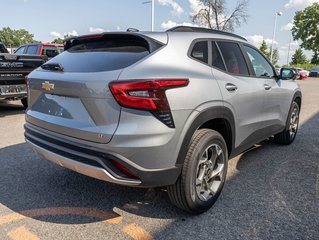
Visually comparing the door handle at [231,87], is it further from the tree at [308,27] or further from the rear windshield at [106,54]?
the tree at [308,27]

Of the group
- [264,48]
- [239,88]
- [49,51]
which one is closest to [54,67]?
[239,88]

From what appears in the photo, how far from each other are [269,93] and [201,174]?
1759 mm

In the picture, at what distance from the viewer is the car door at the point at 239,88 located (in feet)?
10.4

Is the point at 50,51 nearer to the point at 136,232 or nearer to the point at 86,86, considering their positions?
the point at 86,86

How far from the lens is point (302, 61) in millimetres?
79375

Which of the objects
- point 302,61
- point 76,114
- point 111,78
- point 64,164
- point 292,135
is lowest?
point 302,61

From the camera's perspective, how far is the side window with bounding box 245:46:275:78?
396 centimetres

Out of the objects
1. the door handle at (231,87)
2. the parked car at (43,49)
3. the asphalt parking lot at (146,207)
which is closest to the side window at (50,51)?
the parked car at (43,49)

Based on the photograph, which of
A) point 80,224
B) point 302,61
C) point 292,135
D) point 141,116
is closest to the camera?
point 141,116

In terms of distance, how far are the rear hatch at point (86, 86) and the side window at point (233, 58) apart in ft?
3.35

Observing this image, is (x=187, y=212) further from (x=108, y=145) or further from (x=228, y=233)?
(x=108, y=145)

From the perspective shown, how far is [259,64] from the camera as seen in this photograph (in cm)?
416

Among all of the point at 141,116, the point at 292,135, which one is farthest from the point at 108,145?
the point at 292,135

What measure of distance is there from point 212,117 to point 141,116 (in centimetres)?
82
